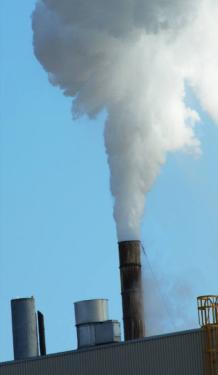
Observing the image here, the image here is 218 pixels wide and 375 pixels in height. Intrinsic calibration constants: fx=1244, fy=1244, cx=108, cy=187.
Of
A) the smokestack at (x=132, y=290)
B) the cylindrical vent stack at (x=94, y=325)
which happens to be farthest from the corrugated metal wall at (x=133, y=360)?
the smokestack at (x=132, y=290)

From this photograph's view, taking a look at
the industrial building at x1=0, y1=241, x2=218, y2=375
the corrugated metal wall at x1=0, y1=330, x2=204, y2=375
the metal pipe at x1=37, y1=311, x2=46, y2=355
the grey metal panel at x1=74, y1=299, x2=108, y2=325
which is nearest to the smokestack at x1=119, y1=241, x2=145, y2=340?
the industrial building at x1=0, y1=241, x2=218, y2=375

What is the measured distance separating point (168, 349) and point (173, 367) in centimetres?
50

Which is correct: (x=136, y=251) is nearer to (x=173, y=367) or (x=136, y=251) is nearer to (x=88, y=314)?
(x=88, y=314)

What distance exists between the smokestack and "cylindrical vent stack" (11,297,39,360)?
307 centimetres

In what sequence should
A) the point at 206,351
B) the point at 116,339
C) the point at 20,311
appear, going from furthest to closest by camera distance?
the point at 20,311
the point at 116,339
the point at 206,351

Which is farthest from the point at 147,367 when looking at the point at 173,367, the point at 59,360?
the point at 59,360

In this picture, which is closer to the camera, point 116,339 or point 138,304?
point 116,339

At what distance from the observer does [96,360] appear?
35.5 meters

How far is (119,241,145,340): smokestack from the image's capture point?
41.7 m

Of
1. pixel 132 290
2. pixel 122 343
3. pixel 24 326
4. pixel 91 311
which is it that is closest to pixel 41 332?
pixel 24 326

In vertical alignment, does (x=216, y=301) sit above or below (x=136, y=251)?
below

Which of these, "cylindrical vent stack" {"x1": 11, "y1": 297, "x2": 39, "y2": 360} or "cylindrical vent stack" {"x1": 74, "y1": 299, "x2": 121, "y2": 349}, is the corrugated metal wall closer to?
"cylindrical vent stack" {"x1": 74, "y1": 299, "x2": 121, "y2": 349}

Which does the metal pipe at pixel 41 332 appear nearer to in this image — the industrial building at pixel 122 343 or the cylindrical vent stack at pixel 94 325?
the industrial building at pixel 122 343

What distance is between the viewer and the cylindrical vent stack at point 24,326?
4150 centimetres
